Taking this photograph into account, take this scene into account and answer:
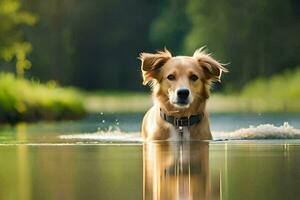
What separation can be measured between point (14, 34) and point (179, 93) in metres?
4.59

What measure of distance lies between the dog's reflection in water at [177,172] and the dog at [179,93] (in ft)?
0.31

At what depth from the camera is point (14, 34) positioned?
1184cm

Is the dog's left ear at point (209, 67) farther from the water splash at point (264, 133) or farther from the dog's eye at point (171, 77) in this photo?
the water splash at point (264, 133)

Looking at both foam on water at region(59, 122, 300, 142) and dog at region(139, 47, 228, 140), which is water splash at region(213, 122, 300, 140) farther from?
dog at region(139, 47, 228, 140)

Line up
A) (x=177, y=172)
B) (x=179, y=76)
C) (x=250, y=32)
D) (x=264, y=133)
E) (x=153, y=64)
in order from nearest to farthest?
1. (x=177, y=172)
2. (x=179, y=76)
3. (x=153, y=64)
4. (x=264, y=133)
5. (x=250, y=32)

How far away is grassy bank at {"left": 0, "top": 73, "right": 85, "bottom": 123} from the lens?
1074 cm

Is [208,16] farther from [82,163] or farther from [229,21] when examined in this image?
[82,163]

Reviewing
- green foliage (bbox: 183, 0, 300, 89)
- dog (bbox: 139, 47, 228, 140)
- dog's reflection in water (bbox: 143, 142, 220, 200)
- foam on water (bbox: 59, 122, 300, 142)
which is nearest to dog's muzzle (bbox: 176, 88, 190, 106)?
dog (bbox: 139, 47, 228, 140)

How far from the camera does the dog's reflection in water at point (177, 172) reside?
5.06 metres

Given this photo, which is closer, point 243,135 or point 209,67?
point 209,67

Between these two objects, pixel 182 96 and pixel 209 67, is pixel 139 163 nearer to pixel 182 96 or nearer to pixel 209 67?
pixel 182 96

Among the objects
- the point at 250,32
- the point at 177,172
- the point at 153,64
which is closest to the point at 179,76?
the point at 153,64

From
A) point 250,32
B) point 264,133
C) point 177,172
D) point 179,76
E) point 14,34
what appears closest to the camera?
point 177,172

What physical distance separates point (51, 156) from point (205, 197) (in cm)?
277
